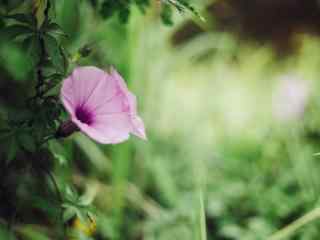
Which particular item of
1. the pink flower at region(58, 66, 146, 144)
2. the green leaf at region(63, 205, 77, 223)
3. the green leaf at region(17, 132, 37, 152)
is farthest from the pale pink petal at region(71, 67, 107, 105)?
the green leaf at region(63, 205, 77, 223)

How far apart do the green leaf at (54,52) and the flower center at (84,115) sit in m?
0.09

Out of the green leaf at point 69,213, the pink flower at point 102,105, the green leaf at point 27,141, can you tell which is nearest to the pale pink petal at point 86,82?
the pink flower at point 102,105

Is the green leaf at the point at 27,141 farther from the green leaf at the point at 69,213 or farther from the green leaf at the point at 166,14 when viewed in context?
the green leaf at the point at 166,14

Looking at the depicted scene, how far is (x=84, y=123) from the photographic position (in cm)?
101

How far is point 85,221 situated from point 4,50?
38 cm

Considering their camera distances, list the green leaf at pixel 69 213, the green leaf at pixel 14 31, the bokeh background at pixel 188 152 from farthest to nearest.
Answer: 1. the bokeh background at pixel 188 152
2. the green leaf at pixel 69 213
3. the green leaf at pixel 14 31

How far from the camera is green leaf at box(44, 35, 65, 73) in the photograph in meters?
0.96

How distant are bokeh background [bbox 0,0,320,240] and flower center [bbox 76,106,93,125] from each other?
260 millimetres

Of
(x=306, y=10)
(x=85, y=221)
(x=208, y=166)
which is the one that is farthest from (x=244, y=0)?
(x=85, y=221)

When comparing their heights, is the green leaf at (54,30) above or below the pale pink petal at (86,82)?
above

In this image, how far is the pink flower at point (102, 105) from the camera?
0.99 metres

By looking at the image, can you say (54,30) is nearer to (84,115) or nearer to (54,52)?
(54,52)

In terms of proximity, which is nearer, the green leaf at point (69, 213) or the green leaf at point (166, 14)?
the green leaf at point (69, 213)

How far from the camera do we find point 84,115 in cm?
103
